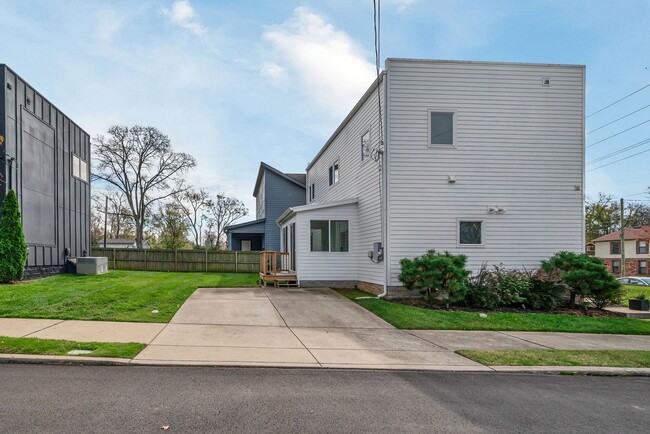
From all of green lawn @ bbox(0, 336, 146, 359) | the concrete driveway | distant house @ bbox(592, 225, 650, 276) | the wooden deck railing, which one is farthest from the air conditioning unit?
distant house @ bbox(592, 225, 650, 276)

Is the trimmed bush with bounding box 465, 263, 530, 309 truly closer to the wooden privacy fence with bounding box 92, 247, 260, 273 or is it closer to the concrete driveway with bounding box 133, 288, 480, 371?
the concrete driveway with bounding box 133, 288, 480, 371

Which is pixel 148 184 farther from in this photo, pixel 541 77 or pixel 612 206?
pixel 612 206

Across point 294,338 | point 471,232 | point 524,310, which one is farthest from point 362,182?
point 294,338

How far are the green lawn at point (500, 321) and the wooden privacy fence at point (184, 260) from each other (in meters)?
15.0

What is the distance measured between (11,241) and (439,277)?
11.9 meters

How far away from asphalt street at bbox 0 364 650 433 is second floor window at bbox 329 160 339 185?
13688 millimetres

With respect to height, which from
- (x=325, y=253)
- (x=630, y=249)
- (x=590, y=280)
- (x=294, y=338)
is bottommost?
(x=630, y=249)

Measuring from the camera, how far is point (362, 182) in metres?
15.2

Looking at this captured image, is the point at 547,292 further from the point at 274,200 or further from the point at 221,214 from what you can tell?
the point at 221,214

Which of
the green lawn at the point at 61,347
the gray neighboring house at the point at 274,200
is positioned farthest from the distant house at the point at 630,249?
the green lawn at the point at 61,347

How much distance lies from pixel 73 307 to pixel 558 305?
12.3m

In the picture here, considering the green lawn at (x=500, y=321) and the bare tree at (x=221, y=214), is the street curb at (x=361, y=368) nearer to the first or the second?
the green lawn at (x=500, y=321)

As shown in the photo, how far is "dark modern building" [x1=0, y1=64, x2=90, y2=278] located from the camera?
12.8 metres

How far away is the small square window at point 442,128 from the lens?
1352cm
